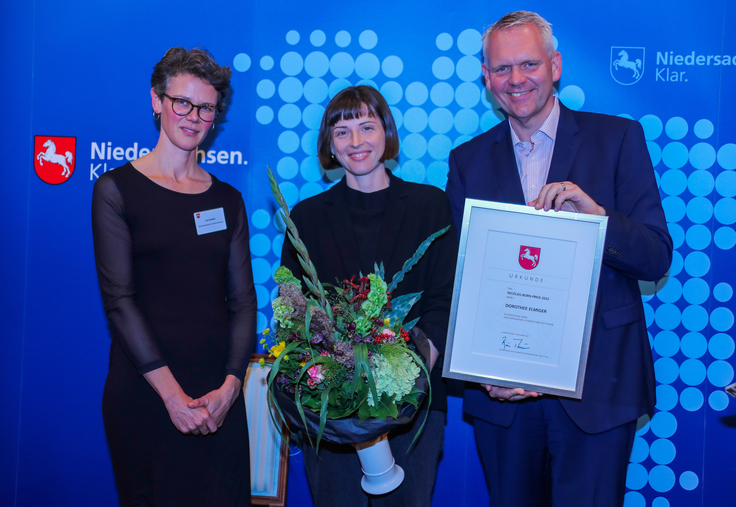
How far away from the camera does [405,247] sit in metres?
1.93

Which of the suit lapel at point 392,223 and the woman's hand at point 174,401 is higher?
the suit lapel at point 392,223

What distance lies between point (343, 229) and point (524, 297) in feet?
2.35

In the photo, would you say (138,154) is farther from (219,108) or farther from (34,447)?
(34,447)

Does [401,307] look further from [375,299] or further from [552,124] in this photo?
[552,124]

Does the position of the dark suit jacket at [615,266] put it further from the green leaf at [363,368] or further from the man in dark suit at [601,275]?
the green leaf at [363,368]

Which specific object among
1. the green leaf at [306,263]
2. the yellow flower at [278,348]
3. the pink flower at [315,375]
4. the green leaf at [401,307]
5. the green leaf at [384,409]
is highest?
the green leaf at [306,263]

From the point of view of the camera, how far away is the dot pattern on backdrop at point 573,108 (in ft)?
9.18

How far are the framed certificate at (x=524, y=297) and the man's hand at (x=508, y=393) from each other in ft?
0.41

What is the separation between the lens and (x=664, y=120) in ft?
9.24

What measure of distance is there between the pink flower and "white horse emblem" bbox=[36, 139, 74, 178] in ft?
8.04

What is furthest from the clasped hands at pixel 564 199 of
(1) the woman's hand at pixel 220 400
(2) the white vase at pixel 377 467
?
(1) the woman's hand at pixel 220 400

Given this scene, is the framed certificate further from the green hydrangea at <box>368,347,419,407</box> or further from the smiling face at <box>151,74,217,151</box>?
the smiling face at <box>151,74,217,151</box>

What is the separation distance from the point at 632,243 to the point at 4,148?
11.1 feet

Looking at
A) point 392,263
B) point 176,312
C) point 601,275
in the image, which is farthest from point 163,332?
point 601,275
